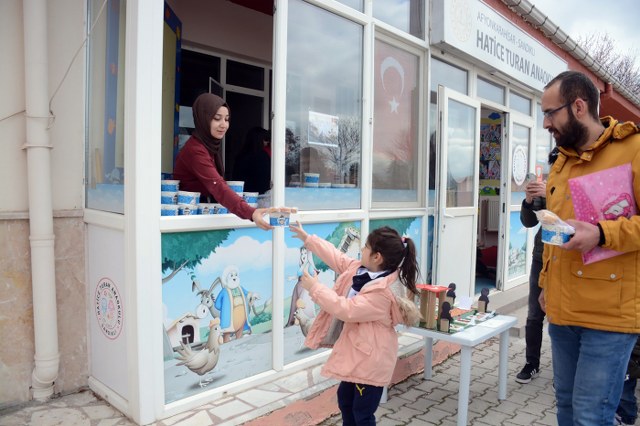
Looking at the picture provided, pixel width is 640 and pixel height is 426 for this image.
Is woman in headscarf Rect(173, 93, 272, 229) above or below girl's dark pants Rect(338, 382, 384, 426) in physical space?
above

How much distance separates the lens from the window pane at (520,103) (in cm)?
718

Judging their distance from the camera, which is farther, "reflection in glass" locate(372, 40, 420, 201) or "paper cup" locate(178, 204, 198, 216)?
"reflection in glass" locate(372, 40, 420, 201)

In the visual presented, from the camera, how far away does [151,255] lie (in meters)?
2.84

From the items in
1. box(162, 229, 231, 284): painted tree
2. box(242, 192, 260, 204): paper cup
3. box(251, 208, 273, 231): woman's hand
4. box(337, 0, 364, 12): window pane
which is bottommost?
box(162, 229, 231, 284): painted tree

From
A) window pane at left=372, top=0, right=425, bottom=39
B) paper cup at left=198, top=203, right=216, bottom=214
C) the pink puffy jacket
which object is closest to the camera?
the pink puffy jacket

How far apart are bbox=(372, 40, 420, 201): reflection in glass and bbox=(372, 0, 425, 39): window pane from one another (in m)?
0.24

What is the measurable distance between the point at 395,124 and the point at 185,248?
2.78m

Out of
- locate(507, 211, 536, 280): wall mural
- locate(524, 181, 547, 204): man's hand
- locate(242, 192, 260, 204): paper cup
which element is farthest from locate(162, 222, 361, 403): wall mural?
locate(507, 211, 536, 280): wall mural

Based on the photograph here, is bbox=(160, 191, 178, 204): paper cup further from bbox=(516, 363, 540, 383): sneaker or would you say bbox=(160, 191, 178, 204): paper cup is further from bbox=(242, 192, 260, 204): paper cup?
bbox=(516, 363, 540, 383): sneaker

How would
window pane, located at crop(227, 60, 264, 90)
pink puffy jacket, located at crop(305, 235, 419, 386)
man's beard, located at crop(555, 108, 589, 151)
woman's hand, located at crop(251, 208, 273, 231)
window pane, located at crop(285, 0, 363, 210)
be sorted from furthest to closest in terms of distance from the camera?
1. window pane, located at crop(227, 60, 264, 90)
2. window pane, located at crop(285, 0, 363, 210)
3. woman's hand, located at crop(251, 208, 273, 231)
4. pink puffy jacket, located at crop(305, 235, 419, 386)
5. man's beard, located at crop(555, 108, 589, 151)

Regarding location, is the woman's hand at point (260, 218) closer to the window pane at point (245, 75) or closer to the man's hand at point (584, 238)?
the man's hand at point (584, 238)

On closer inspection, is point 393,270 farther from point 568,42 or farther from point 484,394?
point 568,42

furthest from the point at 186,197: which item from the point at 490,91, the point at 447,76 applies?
the point at 490,91

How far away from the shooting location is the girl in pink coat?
8.10 feet
